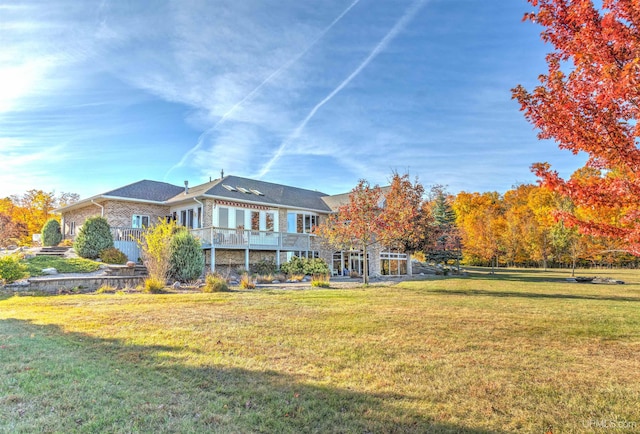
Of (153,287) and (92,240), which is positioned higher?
(92,240)

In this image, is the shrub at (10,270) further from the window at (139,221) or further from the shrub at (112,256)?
the window at (139,221)

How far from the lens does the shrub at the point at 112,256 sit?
1839 centimetres

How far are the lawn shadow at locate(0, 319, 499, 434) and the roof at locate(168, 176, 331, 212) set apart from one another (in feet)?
54.6

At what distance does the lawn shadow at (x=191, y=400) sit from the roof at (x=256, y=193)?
1665 cm

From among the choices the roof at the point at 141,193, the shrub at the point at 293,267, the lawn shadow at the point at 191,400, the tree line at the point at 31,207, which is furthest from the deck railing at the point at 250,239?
the tree line at the point at 31,207

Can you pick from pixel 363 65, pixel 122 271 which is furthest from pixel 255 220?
pixel 363 65

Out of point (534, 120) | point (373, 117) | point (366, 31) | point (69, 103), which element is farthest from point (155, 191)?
point (534, 120)

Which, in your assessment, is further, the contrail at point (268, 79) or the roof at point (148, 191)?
the roof at point (148, 191)

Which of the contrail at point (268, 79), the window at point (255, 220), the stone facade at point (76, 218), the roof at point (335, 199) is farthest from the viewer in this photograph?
the roof at point (335, 199)

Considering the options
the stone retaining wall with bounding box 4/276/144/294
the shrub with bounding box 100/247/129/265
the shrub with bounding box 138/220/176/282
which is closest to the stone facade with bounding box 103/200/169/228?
the shrub with bounding box 100/247/129/265

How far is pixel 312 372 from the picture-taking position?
14.5ft

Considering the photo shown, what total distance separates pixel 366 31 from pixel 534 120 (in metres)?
11.0

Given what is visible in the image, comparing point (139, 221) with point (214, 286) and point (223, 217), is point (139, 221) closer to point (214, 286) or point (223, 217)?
point (223, 217)

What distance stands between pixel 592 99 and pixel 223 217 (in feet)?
64.1
